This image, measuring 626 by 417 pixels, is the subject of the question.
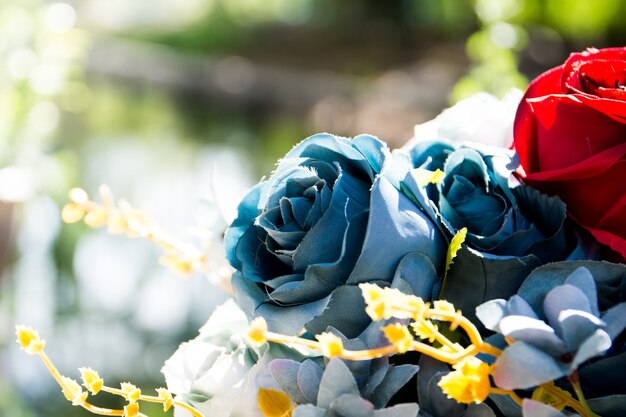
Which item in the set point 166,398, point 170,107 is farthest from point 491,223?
point 170,107

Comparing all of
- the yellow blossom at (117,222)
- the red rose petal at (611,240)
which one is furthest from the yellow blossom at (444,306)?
the yellow blossom at (117,222)

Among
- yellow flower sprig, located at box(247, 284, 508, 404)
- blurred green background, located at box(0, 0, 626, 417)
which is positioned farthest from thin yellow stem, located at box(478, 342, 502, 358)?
blurred green background, located at box(0, 0, 626, 417)

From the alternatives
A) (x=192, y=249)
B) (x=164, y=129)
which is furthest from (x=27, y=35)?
(x=164, y=129)

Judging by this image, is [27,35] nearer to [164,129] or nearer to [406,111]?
[406,111]

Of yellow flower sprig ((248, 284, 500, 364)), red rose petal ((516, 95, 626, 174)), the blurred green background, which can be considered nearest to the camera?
yellow flower sprig ((248, 284, 500, 364))

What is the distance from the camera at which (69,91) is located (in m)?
1.67

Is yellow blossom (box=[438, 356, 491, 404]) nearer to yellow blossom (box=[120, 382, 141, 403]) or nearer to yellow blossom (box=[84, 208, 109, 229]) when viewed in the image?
yellow blossom (box=[120, 382, 141, 403])

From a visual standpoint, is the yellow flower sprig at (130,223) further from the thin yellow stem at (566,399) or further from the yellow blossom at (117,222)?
the thin yellow stem at (566,399)

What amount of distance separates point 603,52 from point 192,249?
23 centimetres

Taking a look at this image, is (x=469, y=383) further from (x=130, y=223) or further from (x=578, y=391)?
(x=130, y=223)

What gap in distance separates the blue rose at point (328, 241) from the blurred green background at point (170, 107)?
0.32 feet

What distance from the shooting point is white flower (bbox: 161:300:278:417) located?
0.32 meters

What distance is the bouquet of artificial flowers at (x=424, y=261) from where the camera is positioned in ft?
0.92

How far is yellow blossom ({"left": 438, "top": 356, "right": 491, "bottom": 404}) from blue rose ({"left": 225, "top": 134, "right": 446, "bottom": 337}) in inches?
2.5
